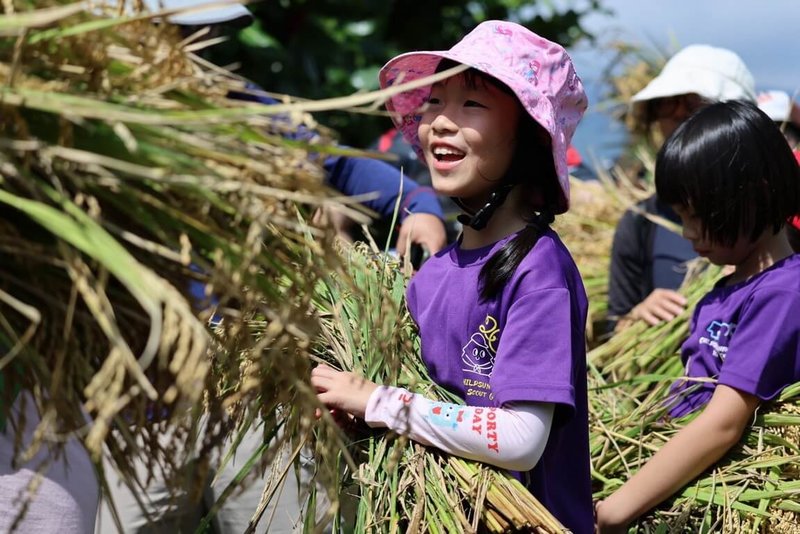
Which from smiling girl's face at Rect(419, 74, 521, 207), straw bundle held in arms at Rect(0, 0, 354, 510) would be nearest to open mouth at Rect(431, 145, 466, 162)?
smiling girl's face at Rect(419, 74, 521, 207)

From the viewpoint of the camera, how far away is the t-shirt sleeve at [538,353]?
4.98ft

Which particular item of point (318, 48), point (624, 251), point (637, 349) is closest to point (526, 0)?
point (318, 48)

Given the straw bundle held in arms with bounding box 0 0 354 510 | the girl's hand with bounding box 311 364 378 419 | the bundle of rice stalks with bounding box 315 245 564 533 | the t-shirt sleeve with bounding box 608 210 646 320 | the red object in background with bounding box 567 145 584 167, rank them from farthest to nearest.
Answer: the red object in background with bounding box 567 145 584 167 → the t-shirt sleeve with bounding box 608 210 646 320 → the girl's hand with bounding box 311 364 378 419 → the bundle of rice stalks with bounding box 315 245 564 533 → the straw bundle held in arms with bounding box 0 0 354 510

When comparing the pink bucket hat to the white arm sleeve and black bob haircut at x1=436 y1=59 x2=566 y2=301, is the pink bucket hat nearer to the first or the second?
black bob haircut at x1=436 y1=59 x2=566 y2=301

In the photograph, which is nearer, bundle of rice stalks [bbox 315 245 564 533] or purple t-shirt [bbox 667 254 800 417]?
bundle of rice stalks [bbox 315 245 564 533]

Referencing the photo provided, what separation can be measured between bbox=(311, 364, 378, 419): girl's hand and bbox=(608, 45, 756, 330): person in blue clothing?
4.21ft

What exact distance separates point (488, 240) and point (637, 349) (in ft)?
3.62

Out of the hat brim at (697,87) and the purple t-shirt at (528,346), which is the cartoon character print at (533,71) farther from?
the hat brim at (697,87)

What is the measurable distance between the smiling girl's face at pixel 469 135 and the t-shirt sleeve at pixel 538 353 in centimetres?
26

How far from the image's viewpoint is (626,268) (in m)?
3.05

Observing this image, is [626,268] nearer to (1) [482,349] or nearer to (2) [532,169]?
(2) [532,169]

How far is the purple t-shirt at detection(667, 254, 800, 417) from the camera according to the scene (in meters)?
1.87

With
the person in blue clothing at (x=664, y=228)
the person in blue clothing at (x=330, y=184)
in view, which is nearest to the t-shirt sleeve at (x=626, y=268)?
the person in blue clothing at (x=664, y=228)

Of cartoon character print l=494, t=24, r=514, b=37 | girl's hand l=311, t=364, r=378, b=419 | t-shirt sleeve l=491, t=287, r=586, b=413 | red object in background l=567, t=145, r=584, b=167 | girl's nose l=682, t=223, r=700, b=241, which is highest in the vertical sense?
cartoon character print l=494, t=24, r=514, b=37
